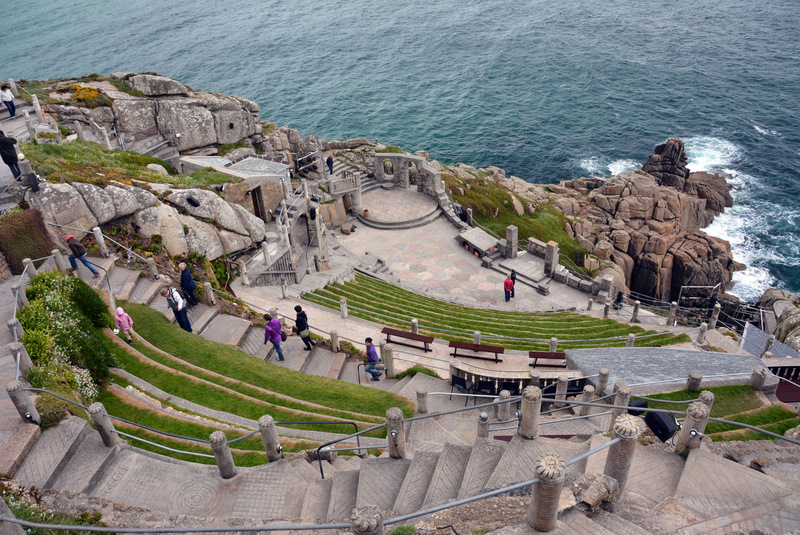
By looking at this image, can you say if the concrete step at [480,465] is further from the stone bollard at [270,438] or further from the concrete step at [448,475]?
the stone bollard at [270,438]

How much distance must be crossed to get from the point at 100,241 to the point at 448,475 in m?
17.2

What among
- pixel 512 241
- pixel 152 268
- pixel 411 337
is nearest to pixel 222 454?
pixel 411 337

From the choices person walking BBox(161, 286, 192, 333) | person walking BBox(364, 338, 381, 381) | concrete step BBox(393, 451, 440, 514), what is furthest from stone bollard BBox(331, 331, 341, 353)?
concrete step BBox(393, 451, 440, 514)

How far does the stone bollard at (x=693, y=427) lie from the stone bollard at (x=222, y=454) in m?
10.4

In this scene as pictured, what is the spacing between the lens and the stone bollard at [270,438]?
1190 centimetres

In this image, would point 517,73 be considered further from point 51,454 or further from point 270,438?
point 51,454

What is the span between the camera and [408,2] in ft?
389

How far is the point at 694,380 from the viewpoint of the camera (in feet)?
53.6

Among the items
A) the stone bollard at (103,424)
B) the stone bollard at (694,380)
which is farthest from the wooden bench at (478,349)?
the stone bollard at (103,424)

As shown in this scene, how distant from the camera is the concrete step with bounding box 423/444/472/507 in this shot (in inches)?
420

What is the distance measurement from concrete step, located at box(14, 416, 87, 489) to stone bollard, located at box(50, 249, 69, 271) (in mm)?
A: 8219

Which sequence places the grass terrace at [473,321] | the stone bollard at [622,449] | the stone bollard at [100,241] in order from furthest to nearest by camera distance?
the grass terrace at [473,321]
the stone bollard at [100,241]
the stone bollard at [622,449]

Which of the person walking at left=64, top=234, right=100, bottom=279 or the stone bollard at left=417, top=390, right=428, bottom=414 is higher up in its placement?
the person walking at left=64, top=234, right=100, bottom=279

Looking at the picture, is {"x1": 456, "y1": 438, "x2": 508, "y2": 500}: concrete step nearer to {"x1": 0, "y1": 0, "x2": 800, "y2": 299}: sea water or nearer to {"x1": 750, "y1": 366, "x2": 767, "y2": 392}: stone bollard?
{"x1": 750, "y1": 366, "x2": 767, "y2": 392}: stone bollard
